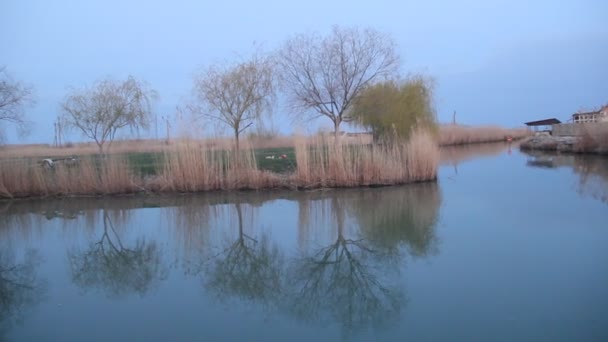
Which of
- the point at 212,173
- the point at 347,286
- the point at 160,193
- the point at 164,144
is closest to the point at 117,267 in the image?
the point at 347,286

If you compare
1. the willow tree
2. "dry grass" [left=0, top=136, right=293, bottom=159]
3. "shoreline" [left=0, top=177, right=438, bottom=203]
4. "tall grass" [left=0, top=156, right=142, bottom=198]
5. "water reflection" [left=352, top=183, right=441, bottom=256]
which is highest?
the willow tree

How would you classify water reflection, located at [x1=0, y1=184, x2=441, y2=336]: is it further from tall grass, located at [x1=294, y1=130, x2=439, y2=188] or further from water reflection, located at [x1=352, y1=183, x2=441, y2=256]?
tall grass, located at [x1=294, y1=130, x2=439, y2=188]

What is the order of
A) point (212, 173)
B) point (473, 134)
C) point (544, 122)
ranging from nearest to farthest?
point (212, 173) → point (473, 134) → point (544, 122)

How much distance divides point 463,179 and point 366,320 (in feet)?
36.2

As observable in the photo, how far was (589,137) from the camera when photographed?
21.8 meters

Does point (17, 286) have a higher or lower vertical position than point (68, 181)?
lower

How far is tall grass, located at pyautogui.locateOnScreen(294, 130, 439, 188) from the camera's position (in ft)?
39.3

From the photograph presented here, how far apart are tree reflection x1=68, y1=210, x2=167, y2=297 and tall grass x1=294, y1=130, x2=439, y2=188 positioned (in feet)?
17.7

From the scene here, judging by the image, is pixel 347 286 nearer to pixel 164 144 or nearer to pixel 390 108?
pixel 164 144

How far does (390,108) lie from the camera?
65.2 ft

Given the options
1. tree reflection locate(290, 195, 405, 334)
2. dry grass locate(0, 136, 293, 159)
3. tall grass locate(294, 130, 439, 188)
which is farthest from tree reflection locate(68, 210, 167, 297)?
tall grass locate(294, 130, 439, 188)

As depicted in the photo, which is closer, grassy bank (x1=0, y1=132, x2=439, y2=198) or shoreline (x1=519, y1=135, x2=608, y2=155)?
grassy bank (x1=0, y1=132, x2=439, y2=198)

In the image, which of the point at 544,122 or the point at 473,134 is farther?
the point at 544,122

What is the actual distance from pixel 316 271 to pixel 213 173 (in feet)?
23.6
